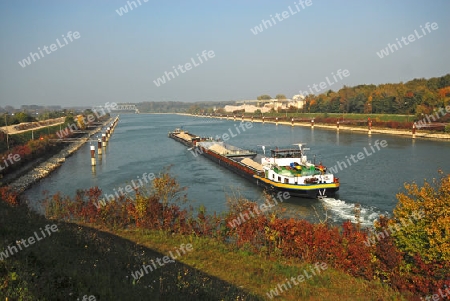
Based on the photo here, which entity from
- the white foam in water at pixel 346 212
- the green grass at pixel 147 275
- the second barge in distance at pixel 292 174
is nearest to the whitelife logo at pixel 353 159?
the second barge in distance at pixel 292 174

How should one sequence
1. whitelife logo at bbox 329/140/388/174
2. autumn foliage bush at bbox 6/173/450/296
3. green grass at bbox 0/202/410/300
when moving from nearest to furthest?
green grass at bbox 0/202/410/300
autumn foliage bush at bbox 6/173/450/296
whitelife logo at bbox 329/140/388/174

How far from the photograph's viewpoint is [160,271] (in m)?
5.53

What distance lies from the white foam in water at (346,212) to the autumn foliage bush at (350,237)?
4363mm

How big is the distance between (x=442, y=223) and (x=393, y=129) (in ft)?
123

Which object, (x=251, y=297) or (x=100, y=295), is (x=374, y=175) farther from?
(x=100, y=295)

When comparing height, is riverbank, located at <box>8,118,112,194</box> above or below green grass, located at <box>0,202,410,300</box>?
above

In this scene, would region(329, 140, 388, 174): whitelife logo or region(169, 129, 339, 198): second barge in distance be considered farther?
region(329, 140, 388, 174): whitelife logo

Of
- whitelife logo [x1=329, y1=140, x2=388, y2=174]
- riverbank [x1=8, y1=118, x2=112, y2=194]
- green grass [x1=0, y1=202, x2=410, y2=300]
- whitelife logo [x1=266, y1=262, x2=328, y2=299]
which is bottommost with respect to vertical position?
whitelife logo [x1=329, y1=140, x2=388, y2=174]

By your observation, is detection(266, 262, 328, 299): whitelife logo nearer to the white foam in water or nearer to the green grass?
the green grass

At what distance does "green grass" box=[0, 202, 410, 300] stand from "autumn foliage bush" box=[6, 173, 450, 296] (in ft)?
0.93

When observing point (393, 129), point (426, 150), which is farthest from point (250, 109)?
point (426, 150)

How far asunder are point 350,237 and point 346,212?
6.09m

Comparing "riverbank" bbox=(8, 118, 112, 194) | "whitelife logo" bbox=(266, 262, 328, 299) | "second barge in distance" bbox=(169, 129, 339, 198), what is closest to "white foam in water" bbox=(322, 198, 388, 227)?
"second barge in distance" bbox=(169, 129, 339, 198)

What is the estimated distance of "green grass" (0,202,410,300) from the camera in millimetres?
3662
